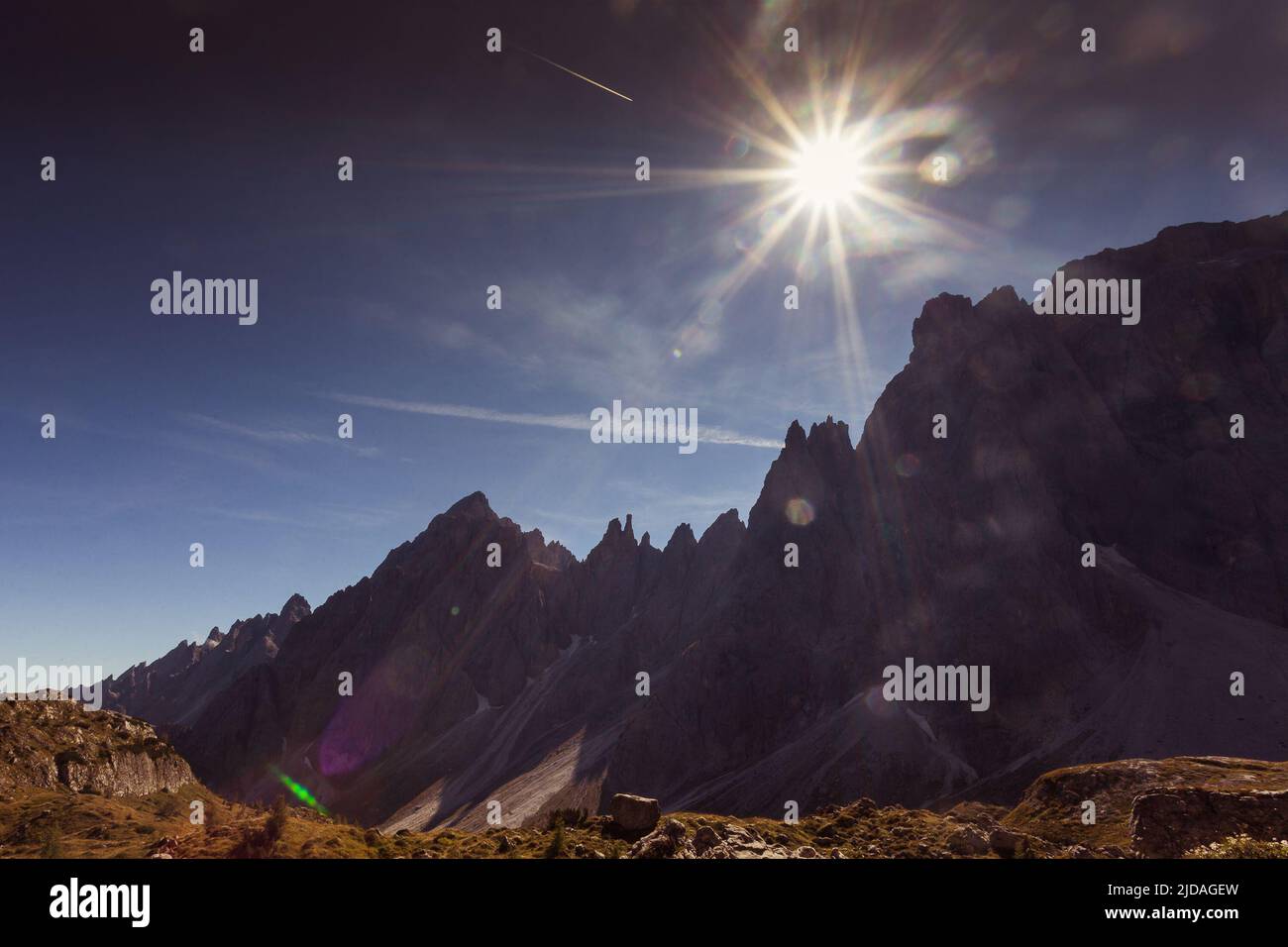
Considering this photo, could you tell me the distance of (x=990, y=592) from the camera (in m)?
137

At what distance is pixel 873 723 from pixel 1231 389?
124 m

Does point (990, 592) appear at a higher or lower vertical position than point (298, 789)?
higher

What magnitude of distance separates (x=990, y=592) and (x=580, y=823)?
14047cm

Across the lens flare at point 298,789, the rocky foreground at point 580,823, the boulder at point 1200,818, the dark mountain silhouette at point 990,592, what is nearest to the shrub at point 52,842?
the rocky foreground at point 580,823

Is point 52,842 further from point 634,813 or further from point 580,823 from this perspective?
point 634,813

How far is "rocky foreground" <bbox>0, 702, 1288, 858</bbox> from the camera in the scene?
58.2 feet

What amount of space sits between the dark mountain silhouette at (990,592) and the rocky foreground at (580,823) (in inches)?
3222

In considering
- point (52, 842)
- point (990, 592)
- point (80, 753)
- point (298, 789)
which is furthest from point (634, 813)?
point (298, 789)

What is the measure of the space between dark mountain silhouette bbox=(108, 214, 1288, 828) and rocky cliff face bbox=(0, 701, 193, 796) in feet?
352

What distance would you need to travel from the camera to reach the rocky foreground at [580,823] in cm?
1773

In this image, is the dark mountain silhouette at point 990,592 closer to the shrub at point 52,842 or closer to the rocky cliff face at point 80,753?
the rocky cliff face at point 80,753

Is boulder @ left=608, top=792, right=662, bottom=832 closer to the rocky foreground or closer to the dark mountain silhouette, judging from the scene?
the rocky foreground
